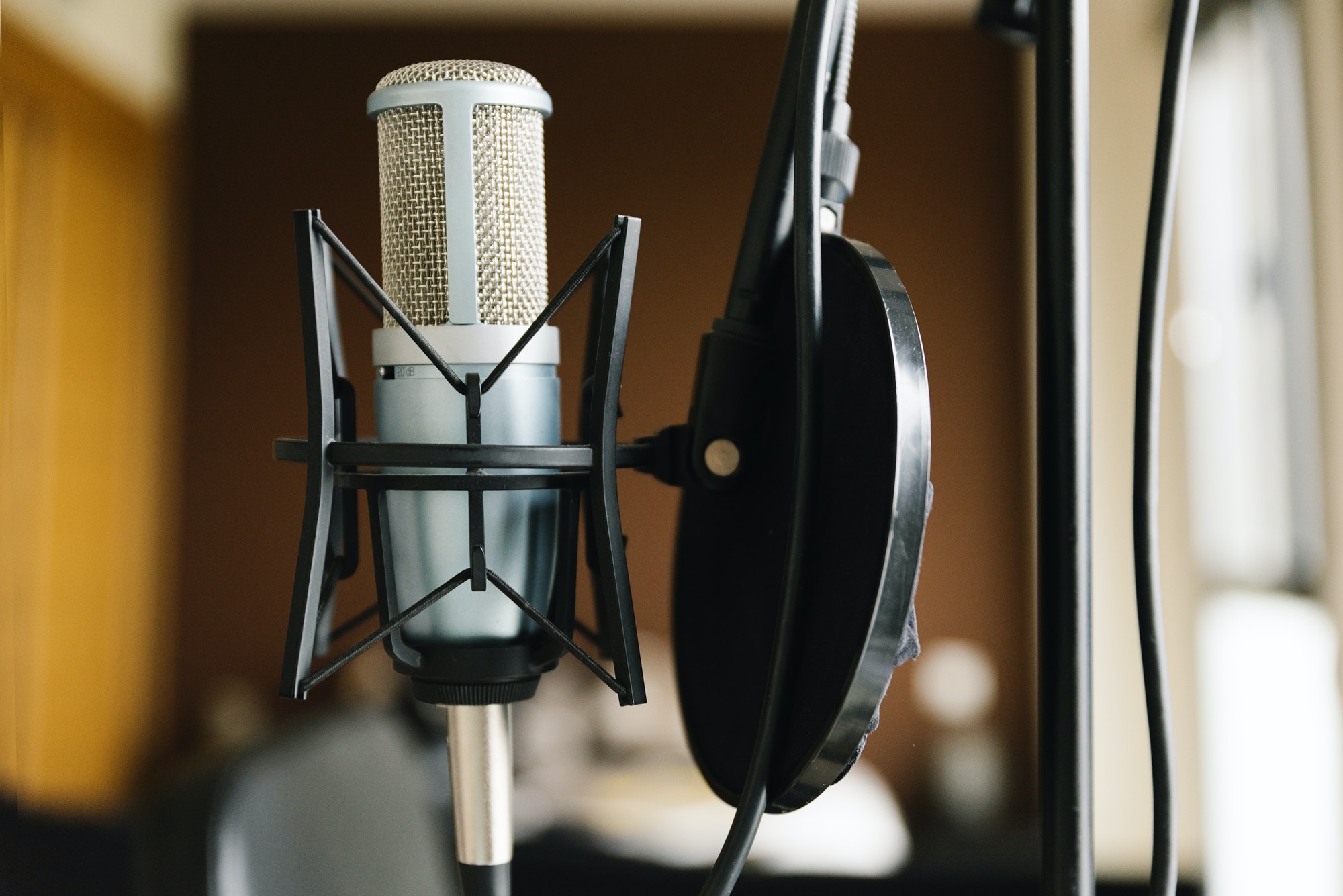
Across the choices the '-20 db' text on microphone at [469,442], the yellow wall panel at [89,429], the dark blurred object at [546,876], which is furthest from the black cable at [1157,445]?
the yellow wall panel at [89,429]

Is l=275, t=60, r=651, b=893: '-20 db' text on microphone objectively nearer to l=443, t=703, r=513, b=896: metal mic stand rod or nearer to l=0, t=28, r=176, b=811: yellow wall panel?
l=443, t=703, r=513, b=896: metal mic stand rod

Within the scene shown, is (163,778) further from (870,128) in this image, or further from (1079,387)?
(1079,387)

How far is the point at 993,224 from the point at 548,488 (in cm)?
306

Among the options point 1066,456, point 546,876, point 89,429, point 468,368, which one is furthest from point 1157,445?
point 89,429

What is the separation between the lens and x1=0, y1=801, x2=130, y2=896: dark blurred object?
432 millimetres

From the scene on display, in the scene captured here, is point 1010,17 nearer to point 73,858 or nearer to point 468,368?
point 468,368

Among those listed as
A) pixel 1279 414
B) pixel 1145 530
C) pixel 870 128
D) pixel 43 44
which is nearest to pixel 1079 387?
pixel 1145 530

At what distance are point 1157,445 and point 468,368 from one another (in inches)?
7.6

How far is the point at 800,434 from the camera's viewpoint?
8.9 inches

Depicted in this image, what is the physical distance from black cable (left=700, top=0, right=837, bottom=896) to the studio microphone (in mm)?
57

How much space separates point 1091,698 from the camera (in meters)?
0.25

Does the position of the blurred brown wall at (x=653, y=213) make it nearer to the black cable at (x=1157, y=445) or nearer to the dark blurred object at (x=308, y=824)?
the dark blurred object at (x=308, y=824)

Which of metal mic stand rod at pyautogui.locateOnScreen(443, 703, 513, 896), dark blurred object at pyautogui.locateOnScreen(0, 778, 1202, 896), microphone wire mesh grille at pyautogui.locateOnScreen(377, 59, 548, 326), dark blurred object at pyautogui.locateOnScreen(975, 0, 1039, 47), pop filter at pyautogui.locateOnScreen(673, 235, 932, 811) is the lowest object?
dark blurred object at pyautogui.locateOnScreen(0, 778, 1202, 896)

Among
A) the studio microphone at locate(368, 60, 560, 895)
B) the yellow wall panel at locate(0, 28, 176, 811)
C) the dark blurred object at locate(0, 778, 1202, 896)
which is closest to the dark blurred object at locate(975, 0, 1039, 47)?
the studio microphone at locate(368, 60, 560, 895)
